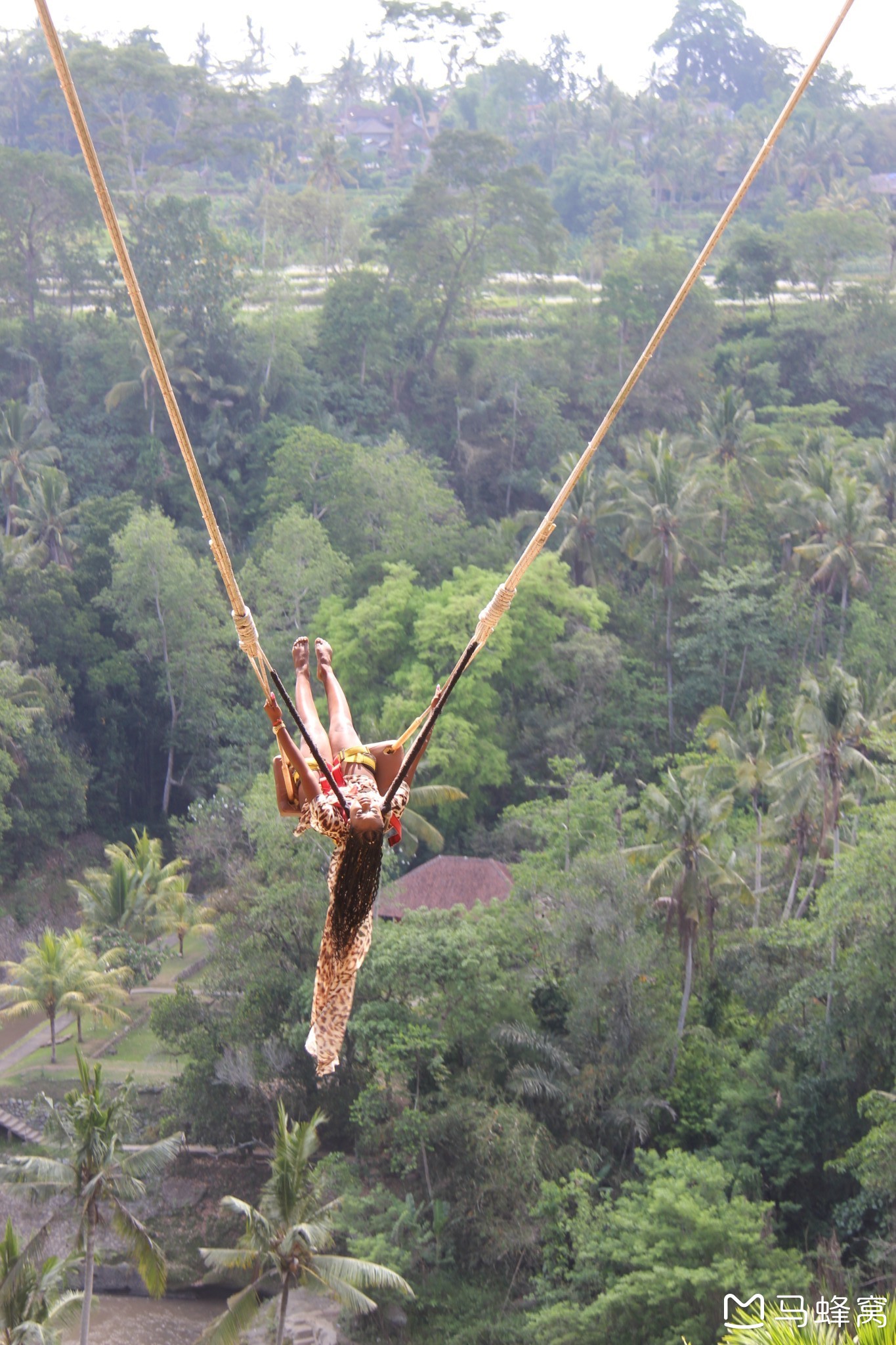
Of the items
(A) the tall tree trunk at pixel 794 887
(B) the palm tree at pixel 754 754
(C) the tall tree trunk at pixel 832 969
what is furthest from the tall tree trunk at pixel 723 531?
(C) the tall tree trunk at pixel 832 969

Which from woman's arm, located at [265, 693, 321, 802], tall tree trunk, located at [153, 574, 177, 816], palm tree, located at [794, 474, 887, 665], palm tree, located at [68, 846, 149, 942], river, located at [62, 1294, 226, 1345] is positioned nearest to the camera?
woman's arm, located at [265, 693, 321, 802]

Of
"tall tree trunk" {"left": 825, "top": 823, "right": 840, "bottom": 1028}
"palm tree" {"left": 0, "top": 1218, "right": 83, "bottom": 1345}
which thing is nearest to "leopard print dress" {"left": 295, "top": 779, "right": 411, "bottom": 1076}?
"palm tree" {"left": 0, "top": 1218, "right": 83, "bottom": 1345}

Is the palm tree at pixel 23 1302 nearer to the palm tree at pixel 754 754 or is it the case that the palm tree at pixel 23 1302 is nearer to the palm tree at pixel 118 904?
the palm tree at pixel 118 904

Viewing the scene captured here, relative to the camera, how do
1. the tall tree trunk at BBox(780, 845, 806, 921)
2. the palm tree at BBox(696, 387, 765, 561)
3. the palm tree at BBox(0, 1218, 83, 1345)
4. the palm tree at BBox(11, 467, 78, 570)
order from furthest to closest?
the palm tree at BBox(696, 387, 765, 561), the palm tree at BBox(11, 467, 78, 570), the tall tree trunk at BBox(780, 845, 806, 921), the palm tree at BBox(0, 1218, 83, 1345)

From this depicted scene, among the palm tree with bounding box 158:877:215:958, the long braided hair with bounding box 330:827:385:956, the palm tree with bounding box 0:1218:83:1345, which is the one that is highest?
the long braided hair with bounding box 330:827:385:956

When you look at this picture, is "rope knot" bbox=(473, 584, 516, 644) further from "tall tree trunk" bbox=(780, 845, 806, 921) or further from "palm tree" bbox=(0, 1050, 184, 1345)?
"tall tree trunk" bbox=(780, 845, 806, 921)

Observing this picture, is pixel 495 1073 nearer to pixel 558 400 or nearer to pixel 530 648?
pixel 530 648
